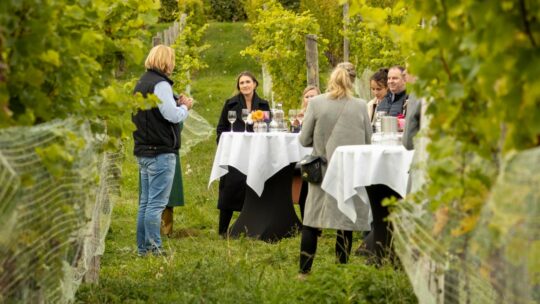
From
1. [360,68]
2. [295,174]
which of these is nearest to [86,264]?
[295,174]

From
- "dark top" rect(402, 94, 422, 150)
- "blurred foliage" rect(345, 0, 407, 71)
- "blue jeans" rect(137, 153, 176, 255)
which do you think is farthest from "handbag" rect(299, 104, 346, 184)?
"blurred foliage" rect(345, 0, 407, 71)

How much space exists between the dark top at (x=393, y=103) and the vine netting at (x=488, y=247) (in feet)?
15.0

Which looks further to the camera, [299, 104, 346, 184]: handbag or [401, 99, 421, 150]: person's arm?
[299, 104, 346, 184]: handbag

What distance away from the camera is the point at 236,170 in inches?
424

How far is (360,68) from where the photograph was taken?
2083cm

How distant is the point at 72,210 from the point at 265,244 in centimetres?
569

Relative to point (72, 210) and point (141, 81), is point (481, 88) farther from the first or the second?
point (141, 81)

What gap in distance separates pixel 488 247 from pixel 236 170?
7392 mm

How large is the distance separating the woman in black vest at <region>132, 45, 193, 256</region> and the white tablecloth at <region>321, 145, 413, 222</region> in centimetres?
179

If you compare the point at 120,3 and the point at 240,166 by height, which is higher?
the point at 120,3

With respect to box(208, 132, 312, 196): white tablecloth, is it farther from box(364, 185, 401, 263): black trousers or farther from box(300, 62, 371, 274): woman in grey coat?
box(300, 62, 371, 274): woman in grey coat

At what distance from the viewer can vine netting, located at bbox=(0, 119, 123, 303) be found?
12.4ft

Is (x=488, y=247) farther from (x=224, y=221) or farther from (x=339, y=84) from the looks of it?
(x=224, y=221)

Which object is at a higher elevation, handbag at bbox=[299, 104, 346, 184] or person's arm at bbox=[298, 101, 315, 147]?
person's arm at bbox=[298, 101, 315, 147]
